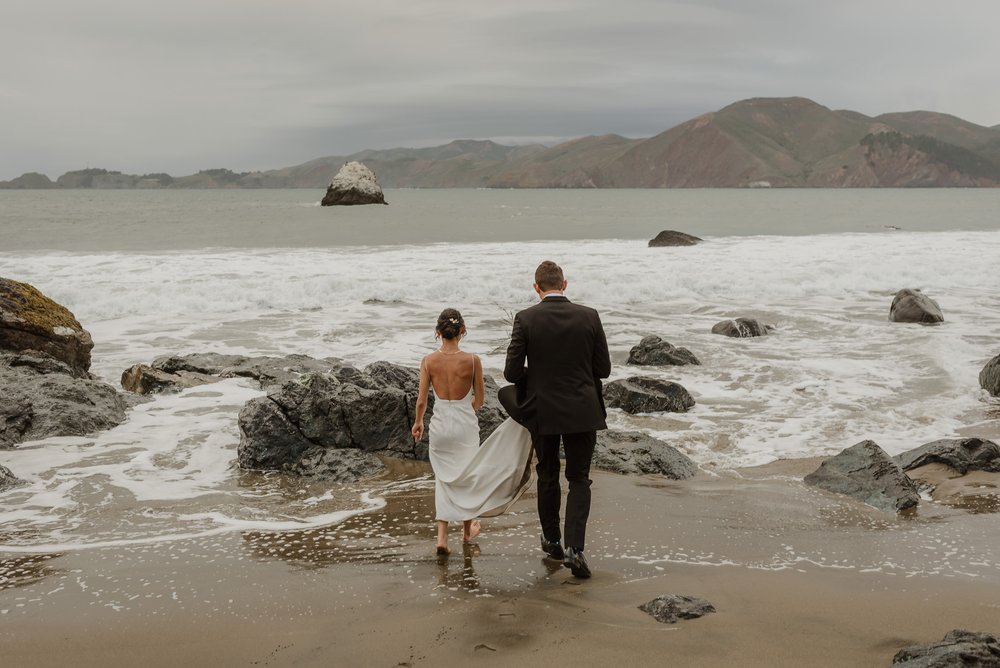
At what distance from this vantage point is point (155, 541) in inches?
216

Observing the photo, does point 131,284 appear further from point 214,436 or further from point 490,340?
point 214,436

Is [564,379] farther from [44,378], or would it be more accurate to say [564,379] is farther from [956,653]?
[44,378]

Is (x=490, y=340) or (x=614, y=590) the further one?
(x=490, y=340)

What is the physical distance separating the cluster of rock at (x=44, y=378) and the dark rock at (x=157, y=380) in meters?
0.56

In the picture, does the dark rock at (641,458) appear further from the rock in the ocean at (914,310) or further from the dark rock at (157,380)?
the rock in the ocean at (914,310)

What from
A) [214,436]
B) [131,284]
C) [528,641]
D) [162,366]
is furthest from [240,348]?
[528,641]

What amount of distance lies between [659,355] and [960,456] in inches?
208

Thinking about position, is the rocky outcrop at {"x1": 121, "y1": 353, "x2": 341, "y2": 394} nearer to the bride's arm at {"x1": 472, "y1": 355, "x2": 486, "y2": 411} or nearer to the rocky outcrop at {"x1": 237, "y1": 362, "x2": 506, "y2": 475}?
the rocky outcrop at {"x1": 237, "y1": 362, "x2": 506, "y2": 475}

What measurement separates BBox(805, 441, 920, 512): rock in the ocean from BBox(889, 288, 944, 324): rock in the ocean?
9907mm

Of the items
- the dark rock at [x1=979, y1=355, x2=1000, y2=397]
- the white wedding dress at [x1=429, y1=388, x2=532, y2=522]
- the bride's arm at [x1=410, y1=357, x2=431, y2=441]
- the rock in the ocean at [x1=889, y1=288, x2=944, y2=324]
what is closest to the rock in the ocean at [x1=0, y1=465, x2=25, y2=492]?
the bride's arm at [x1=410, y1=357, x2=431, y2=441]

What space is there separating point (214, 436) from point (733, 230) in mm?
43335

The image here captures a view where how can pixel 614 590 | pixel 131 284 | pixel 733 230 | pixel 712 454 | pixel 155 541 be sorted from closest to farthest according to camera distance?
pixel 614 590, pixel 155 541, pixel 712 454, pixel 131 284, pixel 733 230

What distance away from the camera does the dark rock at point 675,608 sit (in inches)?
161

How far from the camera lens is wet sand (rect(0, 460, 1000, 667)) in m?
3.82
